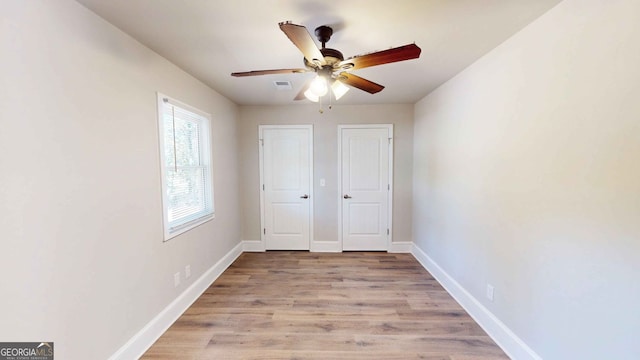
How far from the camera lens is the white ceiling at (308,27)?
1.50 m

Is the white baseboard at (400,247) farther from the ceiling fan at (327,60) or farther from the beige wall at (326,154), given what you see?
the ceiling fan at (327,60)

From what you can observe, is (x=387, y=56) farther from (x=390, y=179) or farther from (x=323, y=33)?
(x=390, y=179)

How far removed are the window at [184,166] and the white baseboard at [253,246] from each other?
4.01 ft

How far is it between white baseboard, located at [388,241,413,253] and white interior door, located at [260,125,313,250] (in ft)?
4.47

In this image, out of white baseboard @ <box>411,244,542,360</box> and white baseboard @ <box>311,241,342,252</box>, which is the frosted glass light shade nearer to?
white baseboard @ <box>411,244,542,360</box>

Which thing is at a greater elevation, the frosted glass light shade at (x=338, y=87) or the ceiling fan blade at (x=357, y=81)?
the ceiling fan blade at (x=357, y=81)

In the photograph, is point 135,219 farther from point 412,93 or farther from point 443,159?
point 412,93

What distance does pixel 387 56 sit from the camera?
1477mm

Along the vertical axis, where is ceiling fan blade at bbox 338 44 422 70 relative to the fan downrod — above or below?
below

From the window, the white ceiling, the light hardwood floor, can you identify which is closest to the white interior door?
the light hardwood floor

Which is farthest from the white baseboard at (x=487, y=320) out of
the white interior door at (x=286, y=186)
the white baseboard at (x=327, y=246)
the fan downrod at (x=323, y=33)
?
the fan downrod at (x=323, y=33)

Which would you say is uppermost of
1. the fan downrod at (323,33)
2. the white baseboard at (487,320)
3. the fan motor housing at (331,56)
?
the fan downrod at (323,33)

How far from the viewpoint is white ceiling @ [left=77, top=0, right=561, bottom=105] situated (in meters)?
1.50

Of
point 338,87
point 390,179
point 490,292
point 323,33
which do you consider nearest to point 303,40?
point 323,33
